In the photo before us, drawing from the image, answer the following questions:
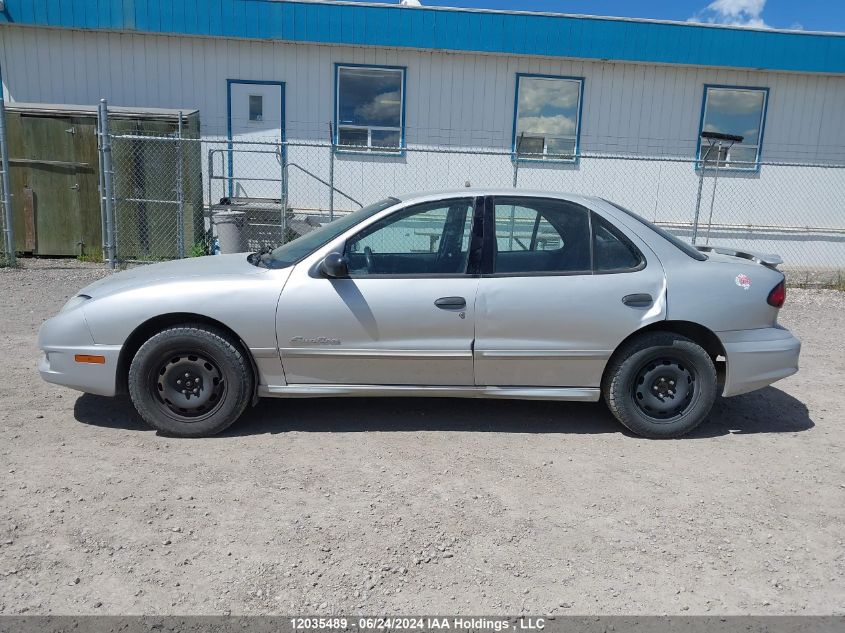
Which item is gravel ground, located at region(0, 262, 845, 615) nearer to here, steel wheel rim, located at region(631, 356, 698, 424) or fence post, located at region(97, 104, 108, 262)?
steel wheel rim, located at region(631, 356, 698, 424)

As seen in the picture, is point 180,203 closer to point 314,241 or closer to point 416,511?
point 314,241

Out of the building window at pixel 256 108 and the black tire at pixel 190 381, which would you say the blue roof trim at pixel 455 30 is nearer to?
the building window at pixel 256 108

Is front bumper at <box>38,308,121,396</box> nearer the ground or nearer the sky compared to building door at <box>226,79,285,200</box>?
nearer the ground

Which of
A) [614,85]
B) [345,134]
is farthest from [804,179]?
[345,134]

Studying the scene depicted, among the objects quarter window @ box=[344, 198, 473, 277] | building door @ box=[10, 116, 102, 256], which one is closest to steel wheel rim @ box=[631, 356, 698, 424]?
quarter window @ box=[344, 198, 473, 277]

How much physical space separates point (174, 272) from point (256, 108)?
929 centimetres

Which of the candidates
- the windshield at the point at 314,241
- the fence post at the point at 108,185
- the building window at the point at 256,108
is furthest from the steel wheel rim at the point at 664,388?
the building window at the point at 256,108

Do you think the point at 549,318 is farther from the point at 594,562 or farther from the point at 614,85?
the point at 614,85

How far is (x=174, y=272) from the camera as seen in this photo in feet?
16.2

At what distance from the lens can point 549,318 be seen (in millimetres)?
4719

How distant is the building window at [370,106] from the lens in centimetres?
1354

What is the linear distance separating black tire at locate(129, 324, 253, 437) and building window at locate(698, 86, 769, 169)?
12.2 metres

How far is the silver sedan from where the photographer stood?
459 centimetres

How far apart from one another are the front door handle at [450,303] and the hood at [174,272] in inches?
45.0
